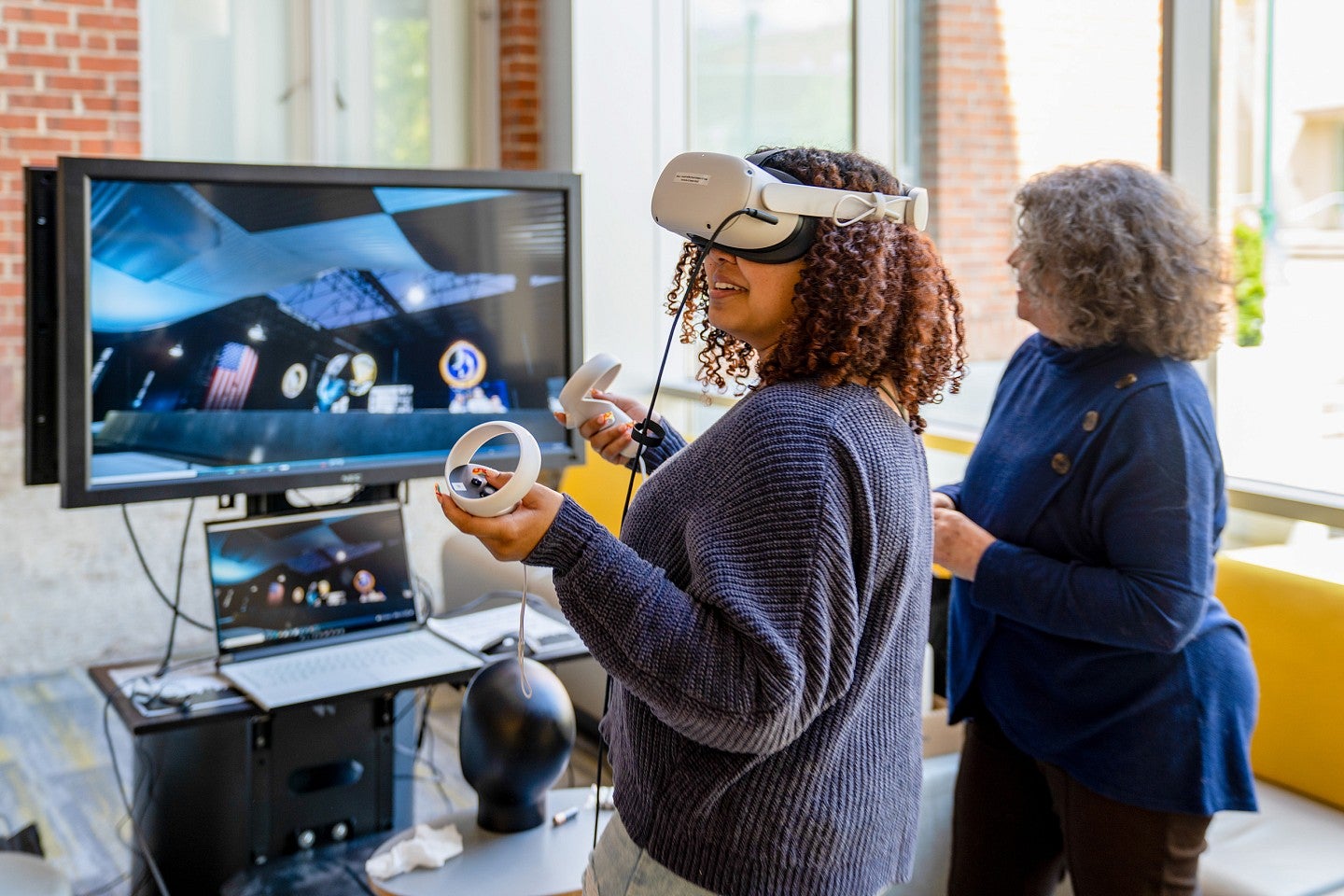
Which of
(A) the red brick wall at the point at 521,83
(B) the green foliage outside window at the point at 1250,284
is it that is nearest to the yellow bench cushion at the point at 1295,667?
(B) the green foliage outside window at the point at 1250,284

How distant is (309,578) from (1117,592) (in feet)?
4.77

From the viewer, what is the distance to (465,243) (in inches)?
96.5

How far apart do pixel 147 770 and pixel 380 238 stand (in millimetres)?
1153

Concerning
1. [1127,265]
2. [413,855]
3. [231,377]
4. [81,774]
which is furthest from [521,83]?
[1127,265]

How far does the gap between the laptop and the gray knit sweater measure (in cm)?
104

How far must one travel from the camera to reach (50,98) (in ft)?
15.3

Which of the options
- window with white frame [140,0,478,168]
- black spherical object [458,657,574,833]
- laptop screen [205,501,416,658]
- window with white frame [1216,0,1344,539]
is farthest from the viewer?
window with white frame [140,0,478,168]

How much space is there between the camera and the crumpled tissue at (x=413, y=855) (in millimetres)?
2119

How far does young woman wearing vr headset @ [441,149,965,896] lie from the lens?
117 centimetres

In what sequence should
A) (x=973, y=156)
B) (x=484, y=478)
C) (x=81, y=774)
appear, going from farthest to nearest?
(x=973, y=156), (x=81, y=774), (x=484, y=478)

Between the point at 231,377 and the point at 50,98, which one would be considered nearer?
the point at 231,377

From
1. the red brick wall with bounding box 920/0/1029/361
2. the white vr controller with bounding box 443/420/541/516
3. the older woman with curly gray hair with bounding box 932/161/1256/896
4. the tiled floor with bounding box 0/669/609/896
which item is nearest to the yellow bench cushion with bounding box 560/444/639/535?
the tiled floor with bounding box 0/669/609/896

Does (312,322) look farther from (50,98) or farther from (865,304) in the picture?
(50,98)

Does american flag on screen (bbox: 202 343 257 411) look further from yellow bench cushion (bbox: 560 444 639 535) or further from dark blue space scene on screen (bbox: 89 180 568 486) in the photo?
yellow bench cushion (bbox: 560 444 639 535)
